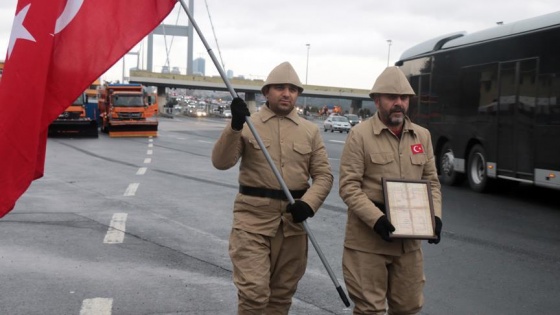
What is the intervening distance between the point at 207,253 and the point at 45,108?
4058 millimetres

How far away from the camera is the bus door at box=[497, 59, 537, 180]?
13.3m

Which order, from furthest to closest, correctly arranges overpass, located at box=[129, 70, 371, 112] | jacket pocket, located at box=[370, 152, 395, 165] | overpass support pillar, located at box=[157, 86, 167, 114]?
overpass support pillar, located at box=[157, 86, 167, 114], overpass, located at box=[129, 70, 371, 112], jacket pocket, located at box=[370, 152, 395, 165]

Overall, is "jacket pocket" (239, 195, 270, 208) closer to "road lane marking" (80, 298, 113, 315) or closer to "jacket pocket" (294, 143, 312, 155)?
"jacket pocket" (294, 143, 312, 155)

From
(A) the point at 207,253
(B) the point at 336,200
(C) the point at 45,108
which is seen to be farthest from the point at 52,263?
(B) the point at 336,200

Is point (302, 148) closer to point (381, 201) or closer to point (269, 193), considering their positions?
point (269, 193)

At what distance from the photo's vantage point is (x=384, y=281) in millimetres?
4703

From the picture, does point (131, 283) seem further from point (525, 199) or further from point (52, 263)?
point (525, 199)

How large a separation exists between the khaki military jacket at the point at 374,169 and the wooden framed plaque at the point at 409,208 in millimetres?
85

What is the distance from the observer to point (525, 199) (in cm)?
1416

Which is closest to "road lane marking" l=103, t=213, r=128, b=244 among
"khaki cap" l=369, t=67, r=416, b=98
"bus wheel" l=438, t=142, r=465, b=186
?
"khaki cap" l=369, t=67, r=416, b=98

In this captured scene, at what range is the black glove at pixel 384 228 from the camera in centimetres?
454


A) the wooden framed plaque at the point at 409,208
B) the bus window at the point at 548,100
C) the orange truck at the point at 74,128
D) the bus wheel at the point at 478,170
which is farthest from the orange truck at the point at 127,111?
the wooden framed plaque at the point at 409,208

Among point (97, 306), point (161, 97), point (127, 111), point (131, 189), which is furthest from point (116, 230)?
point (161, 97)

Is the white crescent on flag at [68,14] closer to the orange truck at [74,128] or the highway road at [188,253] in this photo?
the highway road at [188,253]
